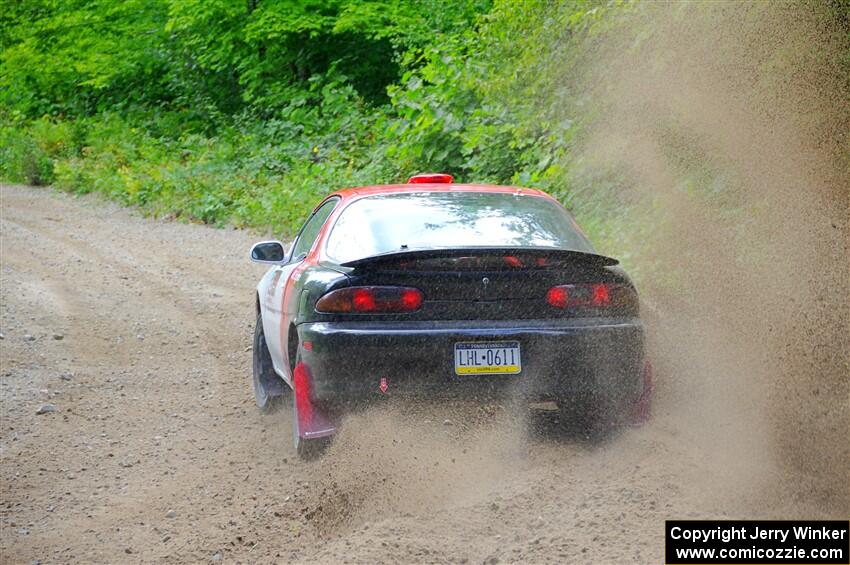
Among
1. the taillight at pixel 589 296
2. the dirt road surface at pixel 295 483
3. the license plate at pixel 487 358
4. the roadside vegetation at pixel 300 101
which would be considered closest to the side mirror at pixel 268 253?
the dirt road surface at pixel 295 483

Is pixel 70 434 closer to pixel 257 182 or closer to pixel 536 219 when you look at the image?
pixel 536 219

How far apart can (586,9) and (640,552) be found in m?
7.05

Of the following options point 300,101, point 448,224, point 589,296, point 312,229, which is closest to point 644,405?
point 589,296

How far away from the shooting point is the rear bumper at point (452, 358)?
4.87 m

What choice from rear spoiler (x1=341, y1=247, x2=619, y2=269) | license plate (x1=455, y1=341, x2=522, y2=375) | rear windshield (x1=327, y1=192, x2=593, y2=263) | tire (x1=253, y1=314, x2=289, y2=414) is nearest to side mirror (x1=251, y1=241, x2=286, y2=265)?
tire (x1=253, y1=314, x2=289, y2=414)

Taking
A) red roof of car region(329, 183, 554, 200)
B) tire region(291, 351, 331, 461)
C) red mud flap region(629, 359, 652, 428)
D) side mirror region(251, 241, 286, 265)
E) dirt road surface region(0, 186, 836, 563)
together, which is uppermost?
red roof of car region(329, 183, 554, 200)

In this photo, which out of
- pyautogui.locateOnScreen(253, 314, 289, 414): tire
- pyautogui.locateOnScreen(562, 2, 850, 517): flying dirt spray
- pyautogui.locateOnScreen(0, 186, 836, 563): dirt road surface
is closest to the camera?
pyautogui.locateOnScreen(0, 186, 836, 563): dirt road surface

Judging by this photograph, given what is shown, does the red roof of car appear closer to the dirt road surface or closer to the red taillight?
the red taillight

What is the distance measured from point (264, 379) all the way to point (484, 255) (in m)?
2.45

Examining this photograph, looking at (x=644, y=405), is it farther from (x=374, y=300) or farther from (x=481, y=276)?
(x=374, y=300)

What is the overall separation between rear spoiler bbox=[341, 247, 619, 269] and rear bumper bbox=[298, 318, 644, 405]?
31 cm

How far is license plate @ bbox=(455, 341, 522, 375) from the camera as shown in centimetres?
489

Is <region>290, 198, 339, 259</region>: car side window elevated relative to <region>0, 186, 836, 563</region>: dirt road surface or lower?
elevated

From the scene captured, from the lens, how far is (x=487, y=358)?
4914 millimetres
